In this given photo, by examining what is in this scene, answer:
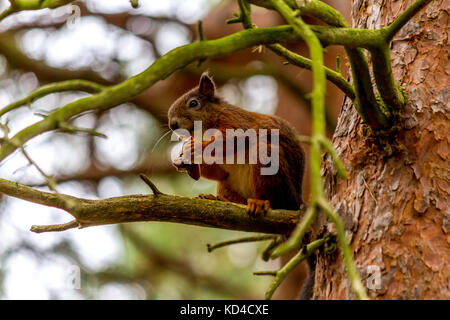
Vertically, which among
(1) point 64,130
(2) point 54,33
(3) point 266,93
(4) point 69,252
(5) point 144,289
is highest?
(2) point 54,33

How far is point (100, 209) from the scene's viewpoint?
5.75 ft

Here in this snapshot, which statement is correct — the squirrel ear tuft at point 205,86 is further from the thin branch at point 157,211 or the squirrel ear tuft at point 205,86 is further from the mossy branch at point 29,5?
the mossy branch at point 29,5

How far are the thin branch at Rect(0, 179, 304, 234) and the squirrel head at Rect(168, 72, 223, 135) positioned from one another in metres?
1.21

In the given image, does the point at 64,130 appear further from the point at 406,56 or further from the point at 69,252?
the point at 69,252

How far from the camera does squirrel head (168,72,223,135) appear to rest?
10.1 feet

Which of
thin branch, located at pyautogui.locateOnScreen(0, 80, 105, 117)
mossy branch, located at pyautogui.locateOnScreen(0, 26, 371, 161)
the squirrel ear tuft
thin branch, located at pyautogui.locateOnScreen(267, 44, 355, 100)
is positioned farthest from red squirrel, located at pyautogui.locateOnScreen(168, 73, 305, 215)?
thin branch, located at pyautogui.locateOnScreen(0, 80, 105, 117)

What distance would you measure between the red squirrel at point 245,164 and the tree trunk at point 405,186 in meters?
0.45

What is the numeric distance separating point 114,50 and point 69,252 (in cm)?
189

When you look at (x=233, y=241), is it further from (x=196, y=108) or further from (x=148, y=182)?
(x=196, y=108)

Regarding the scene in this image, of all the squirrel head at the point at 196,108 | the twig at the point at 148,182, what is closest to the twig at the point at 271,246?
the twig at the point at 148,182

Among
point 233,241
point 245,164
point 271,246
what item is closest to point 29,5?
point 233,241

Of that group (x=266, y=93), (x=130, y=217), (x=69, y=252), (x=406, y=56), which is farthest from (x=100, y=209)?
(x=266, y=93)

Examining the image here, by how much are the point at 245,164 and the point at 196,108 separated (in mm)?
598

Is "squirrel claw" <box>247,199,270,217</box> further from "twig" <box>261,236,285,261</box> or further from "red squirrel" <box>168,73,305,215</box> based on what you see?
"twig" <box>261,236,285,261</box>
